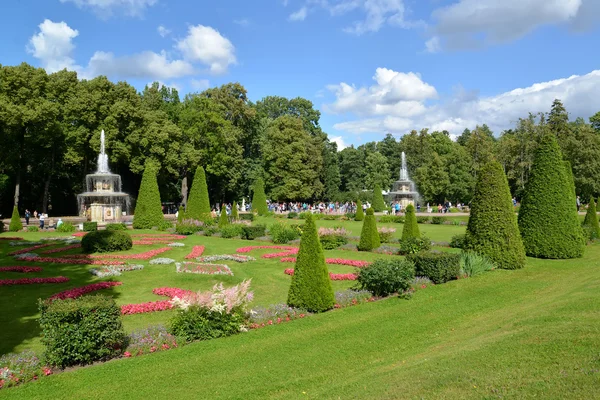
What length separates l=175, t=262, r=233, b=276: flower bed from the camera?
14188 millimetres

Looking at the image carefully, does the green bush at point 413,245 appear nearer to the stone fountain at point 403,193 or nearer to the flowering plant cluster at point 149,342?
the flowering plant cluster at point 149,342

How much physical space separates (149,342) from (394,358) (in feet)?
14.1

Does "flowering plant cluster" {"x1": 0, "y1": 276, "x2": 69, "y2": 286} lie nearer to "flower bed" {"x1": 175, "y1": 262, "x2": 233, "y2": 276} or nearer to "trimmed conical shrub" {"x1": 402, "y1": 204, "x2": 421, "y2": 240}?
"flower bed" {"x1": 175, "y1": 262, "x2": 233, "y2": 276}

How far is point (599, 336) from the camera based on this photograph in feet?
19.5

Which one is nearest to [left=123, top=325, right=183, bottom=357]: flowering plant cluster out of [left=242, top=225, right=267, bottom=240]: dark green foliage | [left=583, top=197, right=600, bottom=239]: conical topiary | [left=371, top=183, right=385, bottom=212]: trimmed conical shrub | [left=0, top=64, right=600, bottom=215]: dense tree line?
[left=242, top=225, right=267, bottom=240]: dark green foliage

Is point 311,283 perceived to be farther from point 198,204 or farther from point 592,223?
point 198,204

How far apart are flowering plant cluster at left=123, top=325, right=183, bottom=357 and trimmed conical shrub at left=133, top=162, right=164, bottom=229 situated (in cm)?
2178

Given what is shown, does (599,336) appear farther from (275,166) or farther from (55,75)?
(275,166)

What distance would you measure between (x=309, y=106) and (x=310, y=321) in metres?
57.4

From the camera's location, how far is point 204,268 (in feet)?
48.4

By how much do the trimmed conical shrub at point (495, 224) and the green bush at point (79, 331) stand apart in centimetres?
1151

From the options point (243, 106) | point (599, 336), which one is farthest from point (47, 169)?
Answer: point (599, 336)

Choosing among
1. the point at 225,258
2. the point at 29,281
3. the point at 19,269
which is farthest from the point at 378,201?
the point at 29,281

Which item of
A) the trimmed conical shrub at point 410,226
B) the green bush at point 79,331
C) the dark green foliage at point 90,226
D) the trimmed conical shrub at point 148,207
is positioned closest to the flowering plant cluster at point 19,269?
the green bush at point 79,331
